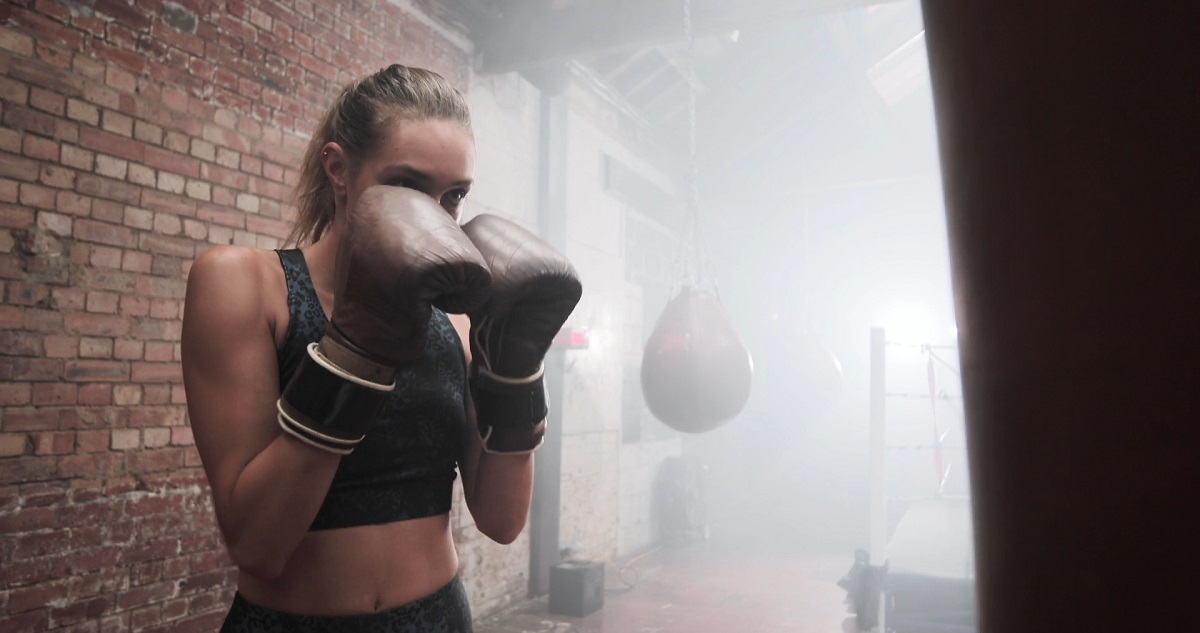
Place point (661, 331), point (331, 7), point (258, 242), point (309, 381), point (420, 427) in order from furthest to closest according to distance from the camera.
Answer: point (661, 331)
point (331, 7)
point (258, 242)
point (420, 427)
point (309, 381)

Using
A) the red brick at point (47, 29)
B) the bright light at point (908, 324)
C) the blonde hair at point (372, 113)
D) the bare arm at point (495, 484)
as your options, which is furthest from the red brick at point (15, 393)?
the bright light at point (908, 324)

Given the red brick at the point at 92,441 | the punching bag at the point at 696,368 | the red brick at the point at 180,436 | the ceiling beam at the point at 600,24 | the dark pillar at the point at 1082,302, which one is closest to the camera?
the dark pillar at the point at 1082,302

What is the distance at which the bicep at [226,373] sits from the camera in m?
0.95

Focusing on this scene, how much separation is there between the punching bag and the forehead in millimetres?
3704

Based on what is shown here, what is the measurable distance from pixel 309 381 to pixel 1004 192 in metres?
0.83

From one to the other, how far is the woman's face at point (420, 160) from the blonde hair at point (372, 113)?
0.02m

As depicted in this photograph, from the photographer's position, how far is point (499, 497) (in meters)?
1.21

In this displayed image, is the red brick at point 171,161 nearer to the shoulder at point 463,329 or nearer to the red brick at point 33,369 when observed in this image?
the red brick at point 33,369

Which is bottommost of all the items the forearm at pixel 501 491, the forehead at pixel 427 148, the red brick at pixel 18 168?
the forearm at pixel 501 491

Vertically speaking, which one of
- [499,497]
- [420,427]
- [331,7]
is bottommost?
[499,497]

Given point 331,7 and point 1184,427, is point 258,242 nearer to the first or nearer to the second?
point 331,7

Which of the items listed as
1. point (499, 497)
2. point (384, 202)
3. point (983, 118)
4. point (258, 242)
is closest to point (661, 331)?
point (258, 242)

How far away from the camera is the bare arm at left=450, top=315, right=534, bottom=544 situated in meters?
1.19

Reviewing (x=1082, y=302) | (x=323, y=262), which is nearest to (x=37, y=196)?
(x=323, y=262)
